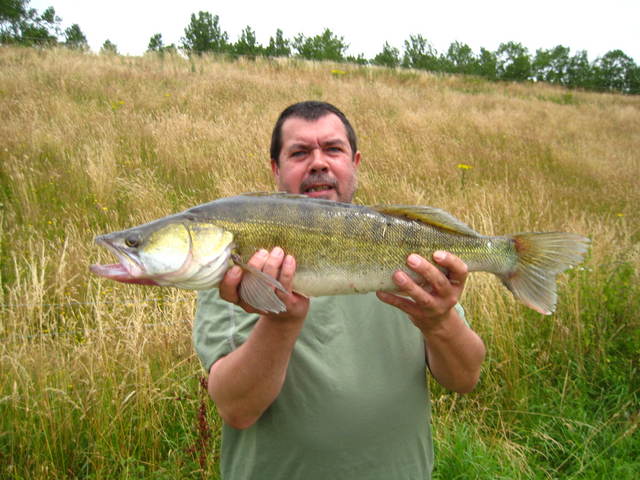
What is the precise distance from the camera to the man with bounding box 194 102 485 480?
5.08ft

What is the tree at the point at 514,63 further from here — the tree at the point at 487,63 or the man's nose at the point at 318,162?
the man's nose at the point at 318,162

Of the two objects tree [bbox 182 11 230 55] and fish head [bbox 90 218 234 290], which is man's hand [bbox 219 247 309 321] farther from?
tree [bbox 182 11 230 55]

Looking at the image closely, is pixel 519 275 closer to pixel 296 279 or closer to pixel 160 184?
pixel 296 279

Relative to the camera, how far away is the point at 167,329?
3127 mm

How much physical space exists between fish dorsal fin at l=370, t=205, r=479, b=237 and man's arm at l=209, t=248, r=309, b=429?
0.46 metres

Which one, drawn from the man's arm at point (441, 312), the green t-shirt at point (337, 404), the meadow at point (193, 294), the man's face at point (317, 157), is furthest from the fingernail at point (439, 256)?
the meadow at point (193, 294)

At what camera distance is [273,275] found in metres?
1.56

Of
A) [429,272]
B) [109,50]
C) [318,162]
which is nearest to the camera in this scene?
[429,272]

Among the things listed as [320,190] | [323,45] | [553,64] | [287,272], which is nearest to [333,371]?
[287,272]

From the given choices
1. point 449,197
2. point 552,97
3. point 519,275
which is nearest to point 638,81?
point 552,97

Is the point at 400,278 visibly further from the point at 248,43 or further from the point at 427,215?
the point at 248,43

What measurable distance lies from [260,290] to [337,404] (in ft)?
1.75

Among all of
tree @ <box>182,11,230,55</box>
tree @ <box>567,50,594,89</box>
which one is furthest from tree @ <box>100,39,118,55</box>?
tree @ <box>567,50,594,89</box>

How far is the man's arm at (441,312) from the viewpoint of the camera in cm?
160
